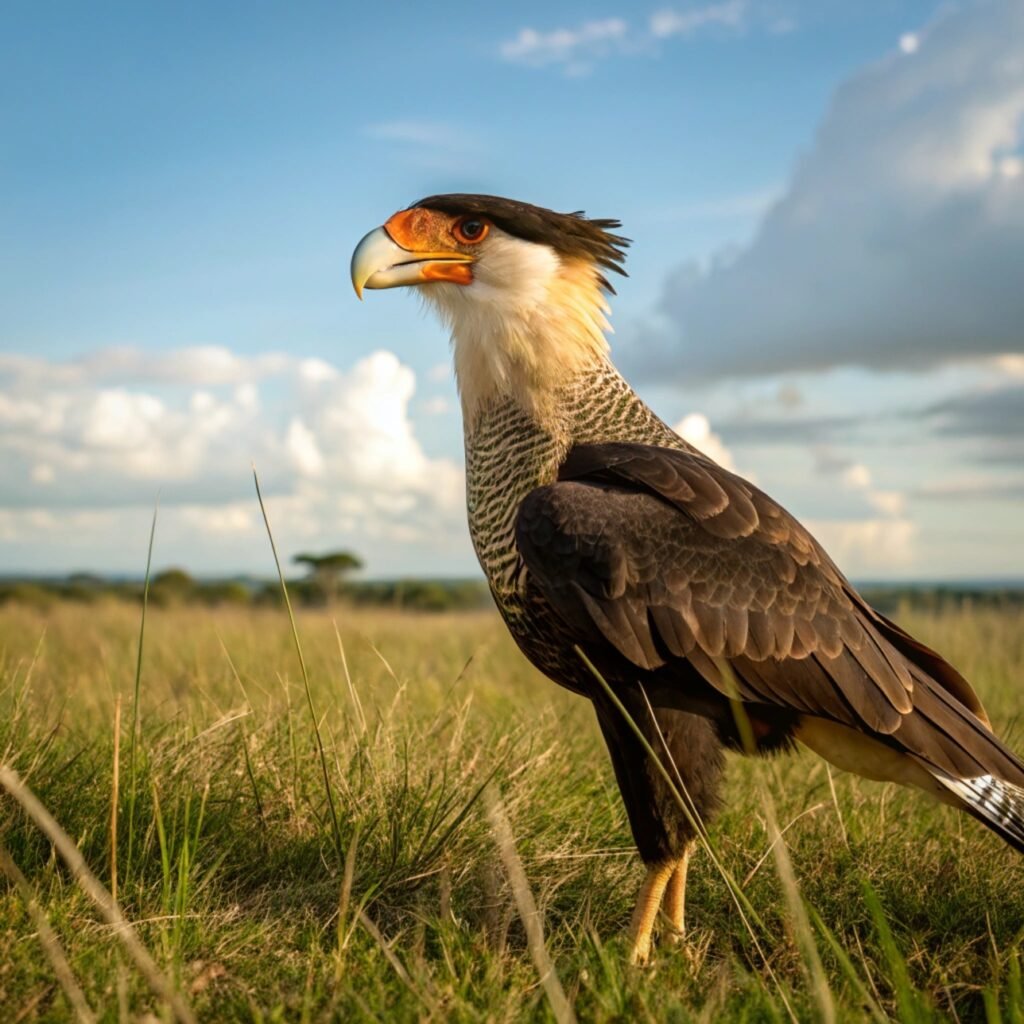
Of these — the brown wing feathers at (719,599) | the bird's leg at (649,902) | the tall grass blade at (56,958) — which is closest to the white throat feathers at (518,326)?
the brown wing feathers at (719,599)

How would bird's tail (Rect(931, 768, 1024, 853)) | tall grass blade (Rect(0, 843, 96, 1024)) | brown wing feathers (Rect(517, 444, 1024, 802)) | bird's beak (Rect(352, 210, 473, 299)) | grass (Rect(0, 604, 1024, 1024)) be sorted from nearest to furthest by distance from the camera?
1. tall grass blade (Rect(0, 843, 96, 1024))
2. grass (Rect(0, 604, 1024, 1024))
3. brown wing feathers (Rect(517, 444, 1024, 802))
4. bird's tail (Rect(931, 768, 1024, 853))
5. bird's beak (Rect(352, 210, 473, 299))

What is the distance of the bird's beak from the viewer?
Answer: 426cm

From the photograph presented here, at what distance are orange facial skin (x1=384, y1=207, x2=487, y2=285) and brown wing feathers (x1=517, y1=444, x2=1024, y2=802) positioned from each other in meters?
0.92

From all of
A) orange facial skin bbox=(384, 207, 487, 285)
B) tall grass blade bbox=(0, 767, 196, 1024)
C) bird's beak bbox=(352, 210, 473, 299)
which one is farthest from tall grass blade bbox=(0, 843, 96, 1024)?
orange facial skin bbox=(384, 207, 487, 285)

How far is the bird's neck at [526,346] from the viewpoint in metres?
4.26

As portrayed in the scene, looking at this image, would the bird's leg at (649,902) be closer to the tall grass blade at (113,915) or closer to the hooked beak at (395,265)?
the tall grass blade at (113,915)

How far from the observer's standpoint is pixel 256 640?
9.99m

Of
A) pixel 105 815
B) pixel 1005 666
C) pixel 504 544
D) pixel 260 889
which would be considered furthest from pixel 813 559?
pixel 1005 666

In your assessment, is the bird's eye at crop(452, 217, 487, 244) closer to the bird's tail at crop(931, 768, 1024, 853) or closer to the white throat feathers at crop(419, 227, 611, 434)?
the white throat feathers at crop(419, 227, 611, 434)

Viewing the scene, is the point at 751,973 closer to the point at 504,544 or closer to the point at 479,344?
the point at 504,544

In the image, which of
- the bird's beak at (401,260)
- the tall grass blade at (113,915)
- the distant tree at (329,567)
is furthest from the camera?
the distant tree at (329,567)

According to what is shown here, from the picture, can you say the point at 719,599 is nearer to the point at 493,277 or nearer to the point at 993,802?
the point at 993,802

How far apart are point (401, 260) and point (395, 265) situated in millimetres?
41

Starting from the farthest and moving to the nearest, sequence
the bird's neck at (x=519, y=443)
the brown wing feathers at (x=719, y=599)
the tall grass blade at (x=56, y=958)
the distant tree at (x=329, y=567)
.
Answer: the distant tree at (x=329, y=567), the bird's neck at (x=519, y=443), the brown wing feathers at (x=719, y=599), the tall grass blade at (x=56, y=958)
